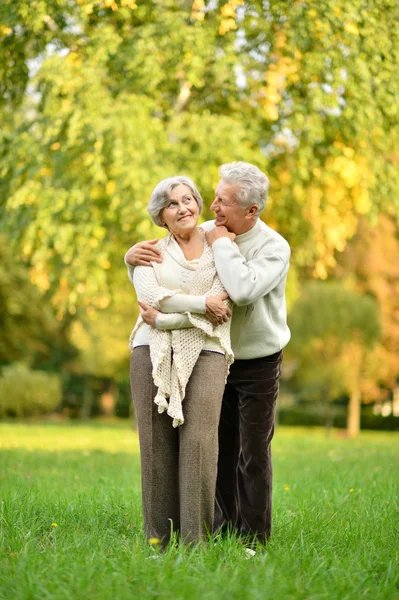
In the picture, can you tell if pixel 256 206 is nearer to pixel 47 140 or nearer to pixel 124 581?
pixel 124 581

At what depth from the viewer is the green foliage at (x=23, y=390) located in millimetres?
30359

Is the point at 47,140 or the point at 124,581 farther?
the point at 47,140

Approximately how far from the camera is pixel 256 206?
14.1 feet

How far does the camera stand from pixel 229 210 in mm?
4293

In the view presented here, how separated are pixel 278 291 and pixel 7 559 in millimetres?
1884

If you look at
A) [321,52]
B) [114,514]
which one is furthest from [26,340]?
[114,514]

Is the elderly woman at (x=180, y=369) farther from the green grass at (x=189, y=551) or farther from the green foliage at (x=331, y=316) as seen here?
the green foliage at (x=331, y=316)

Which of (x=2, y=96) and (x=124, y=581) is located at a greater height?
(x=2, y=96)

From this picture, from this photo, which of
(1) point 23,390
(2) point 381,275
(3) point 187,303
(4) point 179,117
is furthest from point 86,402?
(3) point 187,303

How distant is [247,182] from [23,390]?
27669mm

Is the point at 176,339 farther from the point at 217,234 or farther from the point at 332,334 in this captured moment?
the point at 332,334

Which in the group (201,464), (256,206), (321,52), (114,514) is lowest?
(114,514)

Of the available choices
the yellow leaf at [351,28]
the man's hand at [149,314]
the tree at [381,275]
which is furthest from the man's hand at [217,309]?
the tree at [381,275]

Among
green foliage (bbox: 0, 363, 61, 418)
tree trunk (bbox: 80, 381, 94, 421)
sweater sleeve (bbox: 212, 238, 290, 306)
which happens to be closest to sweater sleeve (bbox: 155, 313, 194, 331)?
sweater sleeve (bbox: 212, 238, 290, 306)
